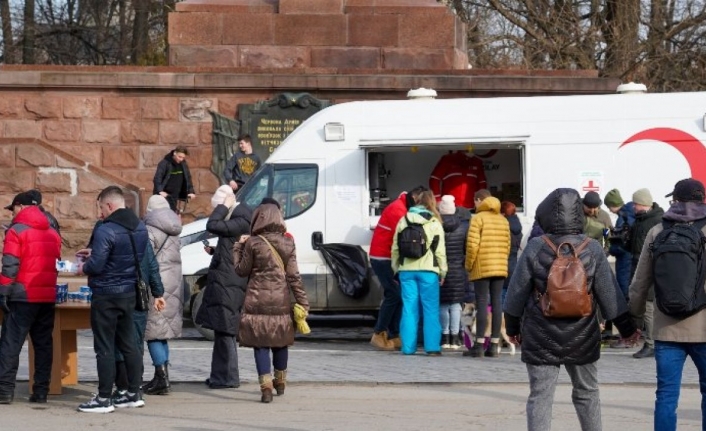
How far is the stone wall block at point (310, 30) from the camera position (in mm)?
21234

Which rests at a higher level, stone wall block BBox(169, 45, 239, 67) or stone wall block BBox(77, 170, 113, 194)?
stone wall block BBox(169, 45, 239, 67)

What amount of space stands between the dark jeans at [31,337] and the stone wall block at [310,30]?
1093 centimetres

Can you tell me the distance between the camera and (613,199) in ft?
48.7

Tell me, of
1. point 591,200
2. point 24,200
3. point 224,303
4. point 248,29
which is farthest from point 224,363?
point 248,29

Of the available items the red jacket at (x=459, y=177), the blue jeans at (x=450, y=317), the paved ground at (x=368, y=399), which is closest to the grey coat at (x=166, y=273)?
the paved ground at (x=368, y=399)

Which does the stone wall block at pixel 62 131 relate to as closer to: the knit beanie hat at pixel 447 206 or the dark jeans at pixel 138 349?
the knit beanie hat at pixel 447 206

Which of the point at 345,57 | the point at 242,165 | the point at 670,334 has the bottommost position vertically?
the point at 670,334

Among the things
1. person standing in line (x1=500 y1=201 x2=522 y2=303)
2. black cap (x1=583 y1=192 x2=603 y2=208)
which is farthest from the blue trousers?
black cap (x1=583 y1=192 x2=603 y2=208)

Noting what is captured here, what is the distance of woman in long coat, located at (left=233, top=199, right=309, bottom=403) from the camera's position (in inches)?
414

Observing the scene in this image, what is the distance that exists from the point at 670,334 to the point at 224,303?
4404 mm

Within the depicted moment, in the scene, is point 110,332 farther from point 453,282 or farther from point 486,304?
point 453,282

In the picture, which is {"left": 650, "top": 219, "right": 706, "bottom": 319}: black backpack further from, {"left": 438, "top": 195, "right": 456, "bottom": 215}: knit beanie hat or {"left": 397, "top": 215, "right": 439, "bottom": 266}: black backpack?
{"left": 438, "top": 195, "right": 456, "bottom": 215}: knit beanie hat

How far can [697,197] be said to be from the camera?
27.1 feet

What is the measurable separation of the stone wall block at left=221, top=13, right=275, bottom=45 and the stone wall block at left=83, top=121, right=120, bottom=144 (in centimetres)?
196
